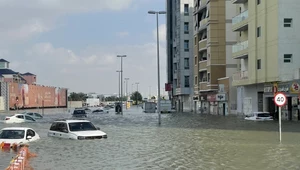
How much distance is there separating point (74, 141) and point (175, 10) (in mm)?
86979

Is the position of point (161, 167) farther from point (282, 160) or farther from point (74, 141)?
point (74, 141)

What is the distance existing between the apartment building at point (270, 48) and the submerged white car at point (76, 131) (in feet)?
80.3

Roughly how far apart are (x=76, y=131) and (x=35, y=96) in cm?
10848

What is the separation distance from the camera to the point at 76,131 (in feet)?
85.0

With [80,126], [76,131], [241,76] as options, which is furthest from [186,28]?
[76,131]

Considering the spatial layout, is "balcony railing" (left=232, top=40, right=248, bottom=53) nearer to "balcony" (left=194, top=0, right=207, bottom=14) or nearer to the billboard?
"balcony" (left=194, top=0, right=207, bottom=14)

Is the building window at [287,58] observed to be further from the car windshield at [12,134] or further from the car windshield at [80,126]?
the car windshield at [12,134]

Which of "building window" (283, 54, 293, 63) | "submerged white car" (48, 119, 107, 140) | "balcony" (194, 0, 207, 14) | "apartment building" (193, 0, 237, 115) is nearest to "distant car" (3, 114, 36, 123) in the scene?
"submerged white car" (48, 119, 107, 140)

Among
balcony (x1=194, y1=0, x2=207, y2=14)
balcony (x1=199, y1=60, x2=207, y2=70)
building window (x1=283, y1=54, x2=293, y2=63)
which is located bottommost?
building window (x1=283, y1=54, x2=293, y2=63)

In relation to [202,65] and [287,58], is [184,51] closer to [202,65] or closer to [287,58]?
[202,65]

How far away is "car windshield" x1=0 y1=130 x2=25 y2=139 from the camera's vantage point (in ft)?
75.0

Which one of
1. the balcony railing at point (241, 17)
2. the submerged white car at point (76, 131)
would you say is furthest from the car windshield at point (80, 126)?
the balcony railing at point (241, 17)

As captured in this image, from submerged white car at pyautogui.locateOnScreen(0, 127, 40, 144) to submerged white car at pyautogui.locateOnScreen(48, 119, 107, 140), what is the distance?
2.18m

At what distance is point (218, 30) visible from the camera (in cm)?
7081
